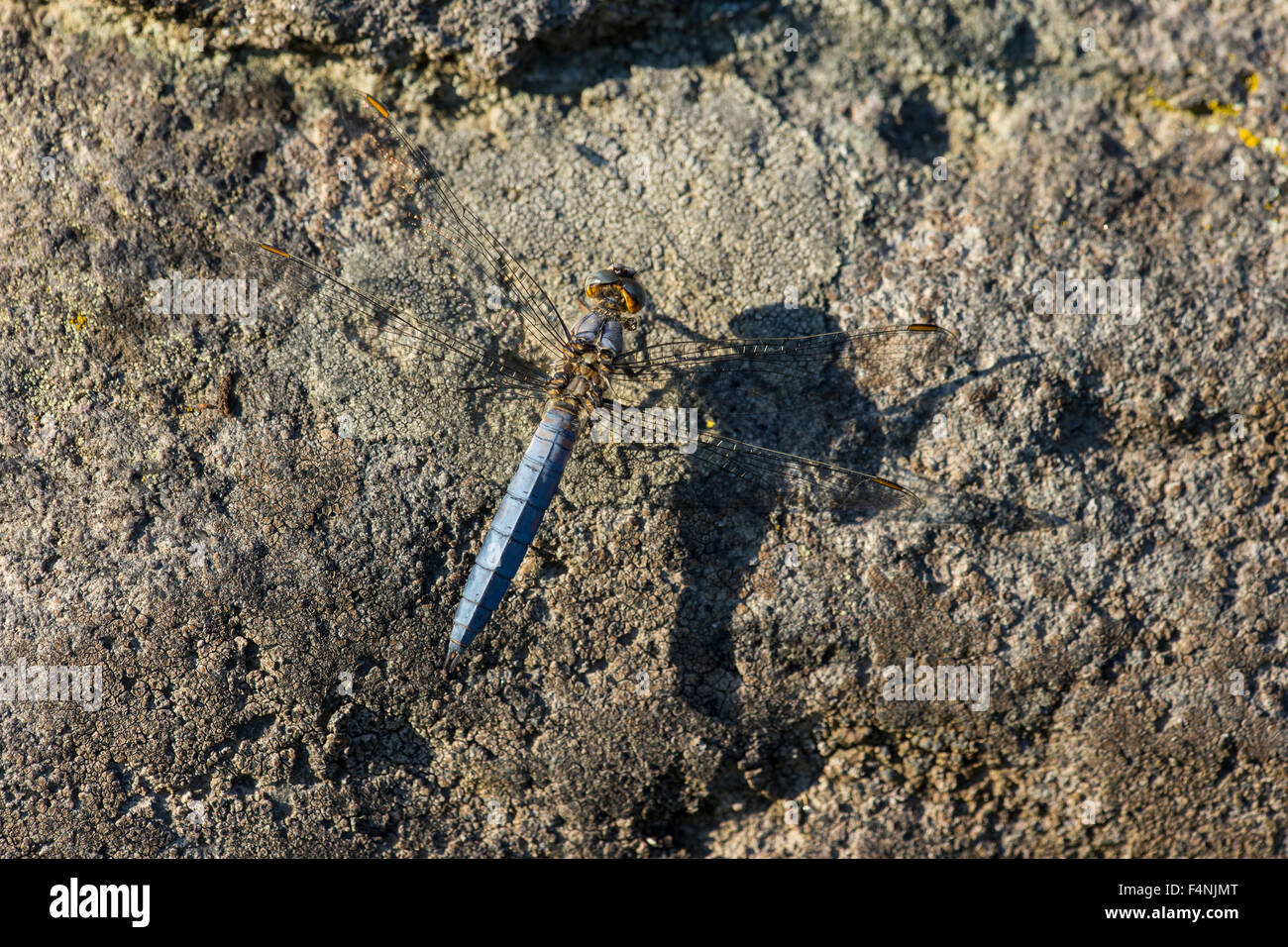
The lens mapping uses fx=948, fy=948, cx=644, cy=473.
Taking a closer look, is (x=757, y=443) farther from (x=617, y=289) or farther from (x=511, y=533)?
(x=511, y=533)

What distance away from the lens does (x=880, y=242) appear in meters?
3.64

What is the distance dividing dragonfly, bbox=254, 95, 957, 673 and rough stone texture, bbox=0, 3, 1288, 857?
0.31 feet

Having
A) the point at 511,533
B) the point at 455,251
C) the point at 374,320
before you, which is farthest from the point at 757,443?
the point at 374,320

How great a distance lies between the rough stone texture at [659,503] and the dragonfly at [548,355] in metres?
0.10

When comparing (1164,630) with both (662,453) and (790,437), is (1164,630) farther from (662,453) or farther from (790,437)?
(662,453)

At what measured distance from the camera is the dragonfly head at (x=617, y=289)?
3.44 metres

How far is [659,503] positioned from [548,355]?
71cm

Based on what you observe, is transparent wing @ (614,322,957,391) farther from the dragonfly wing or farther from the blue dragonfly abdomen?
the blue dragonfly abdomen

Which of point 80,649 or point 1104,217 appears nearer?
point 80,649

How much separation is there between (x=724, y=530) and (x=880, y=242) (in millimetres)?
1267

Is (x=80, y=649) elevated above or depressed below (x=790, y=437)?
below

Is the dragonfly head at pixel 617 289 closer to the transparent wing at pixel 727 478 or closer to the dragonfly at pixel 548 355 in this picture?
the dragonfly at pixel 548 355

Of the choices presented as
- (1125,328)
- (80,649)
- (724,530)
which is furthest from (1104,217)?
(80,649)

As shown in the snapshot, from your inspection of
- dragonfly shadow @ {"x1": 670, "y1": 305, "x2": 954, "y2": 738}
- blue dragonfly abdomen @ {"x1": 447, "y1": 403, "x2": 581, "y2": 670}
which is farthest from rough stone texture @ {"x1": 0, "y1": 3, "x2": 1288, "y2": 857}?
blue dragonfly abdomen @ {"x1": 447, "y1": 403, "x2": 581, "y2": 670}
